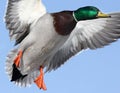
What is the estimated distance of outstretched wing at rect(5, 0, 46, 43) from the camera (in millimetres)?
6293

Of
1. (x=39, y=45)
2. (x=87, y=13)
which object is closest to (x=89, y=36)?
(x=87, y=13)

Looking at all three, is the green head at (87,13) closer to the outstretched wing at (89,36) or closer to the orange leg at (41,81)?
the outstretched wing at (89,36)

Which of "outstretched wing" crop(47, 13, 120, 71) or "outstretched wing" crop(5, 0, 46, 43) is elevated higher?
"outstretched wing" crop(5, 0, 46, 43)

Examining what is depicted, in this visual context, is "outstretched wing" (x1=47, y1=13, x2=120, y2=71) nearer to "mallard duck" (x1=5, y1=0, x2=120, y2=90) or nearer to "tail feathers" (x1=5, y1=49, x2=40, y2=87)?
"mallard duck" (x1=5, y1=0, x2=120, y2=90)

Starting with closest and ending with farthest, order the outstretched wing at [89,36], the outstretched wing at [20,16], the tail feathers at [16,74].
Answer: the tail feathers at [16,74]
the outstretched wing at [20,16]
the outstretched wing at [89,36]

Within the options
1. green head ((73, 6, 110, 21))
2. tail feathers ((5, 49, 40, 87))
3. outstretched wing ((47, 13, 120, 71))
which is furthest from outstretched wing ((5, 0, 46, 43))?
outstretched wing ((47, 13, 120, 71))

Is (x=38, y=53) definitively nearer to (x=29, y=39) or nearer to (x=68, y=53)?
(x=29, y=39)

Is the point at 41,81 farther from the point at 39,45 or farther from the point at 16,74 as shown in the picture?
the point at 39,45

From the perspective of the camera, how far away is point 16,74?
6195mm

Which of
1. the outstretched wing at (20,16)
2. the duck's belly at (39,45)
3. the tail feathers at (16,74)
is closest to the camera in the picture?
the duck's belly at (39,45)

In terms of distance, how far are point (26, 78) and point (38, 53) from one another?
1.25 m

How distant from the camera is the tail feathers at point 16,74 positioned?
20.2 feet

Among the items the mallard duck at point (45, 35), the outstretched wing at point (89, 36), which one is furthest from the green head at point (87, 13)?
the outstretched wing at point (89, 36)

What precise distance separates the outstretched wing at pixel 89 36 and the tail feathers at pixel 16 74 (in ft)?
1.01
